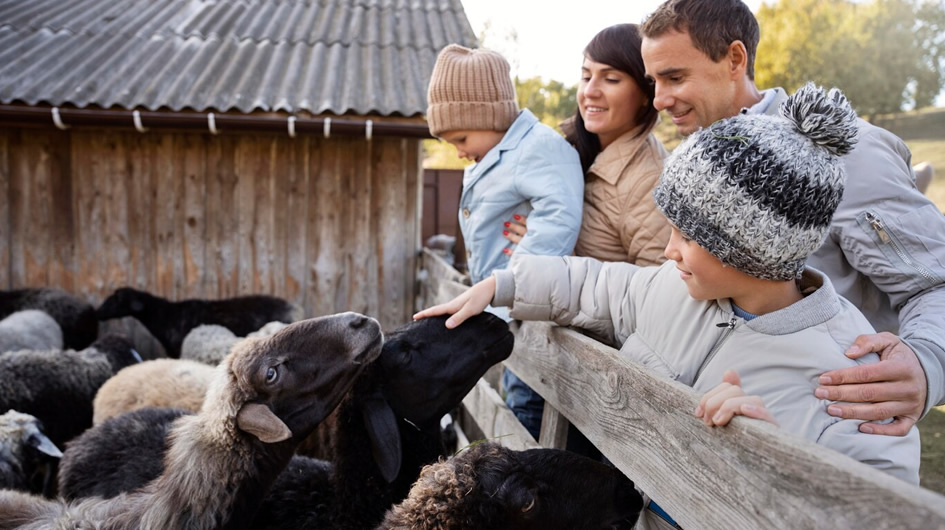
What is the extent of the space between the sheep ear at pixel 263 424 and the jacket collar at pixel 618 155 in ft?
6.04

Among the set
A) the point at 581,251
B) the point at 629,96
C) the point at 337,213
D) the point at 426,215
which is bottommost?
the point at 426,215

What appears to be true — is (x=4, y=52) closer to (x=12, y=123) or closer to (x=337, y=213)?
(x=12, y=123)

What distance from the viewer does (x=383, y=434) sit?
2.66 metres

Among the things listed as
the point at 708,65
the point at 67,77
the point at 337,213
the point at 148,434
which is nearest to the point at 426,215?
the point at 337,213

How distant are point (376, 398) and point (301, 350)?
0.38 m

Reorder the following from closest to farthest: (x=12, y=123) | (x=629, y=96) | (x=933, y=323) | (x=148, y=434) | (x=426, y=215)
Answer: (x=933, y=323) → (x=629, y=96) → (x=148, y=434) → (x=12, y=123) → (x=426, y=215)

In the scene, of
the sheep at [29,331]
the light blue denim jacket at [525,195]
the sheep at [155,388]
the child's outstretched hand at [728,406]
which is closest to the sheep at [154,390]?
the sheep at [155,388]

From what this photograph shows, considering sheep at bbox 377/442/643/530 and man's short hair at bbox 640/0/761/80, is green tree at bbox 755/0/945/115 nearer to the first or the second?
man's short hair at bbox 640/0/761/80

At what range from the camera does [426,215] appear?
16.0m

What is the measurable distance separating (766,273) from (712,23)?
3.91ft

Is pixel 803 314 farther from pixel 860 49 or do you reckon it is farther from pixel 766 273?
pixel 860 49

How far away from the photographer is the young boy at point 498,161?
3176 millimetres

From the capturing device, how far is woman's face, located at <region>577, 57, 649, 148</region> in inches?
124

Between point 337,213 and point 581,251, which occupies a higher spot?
point 581,251
